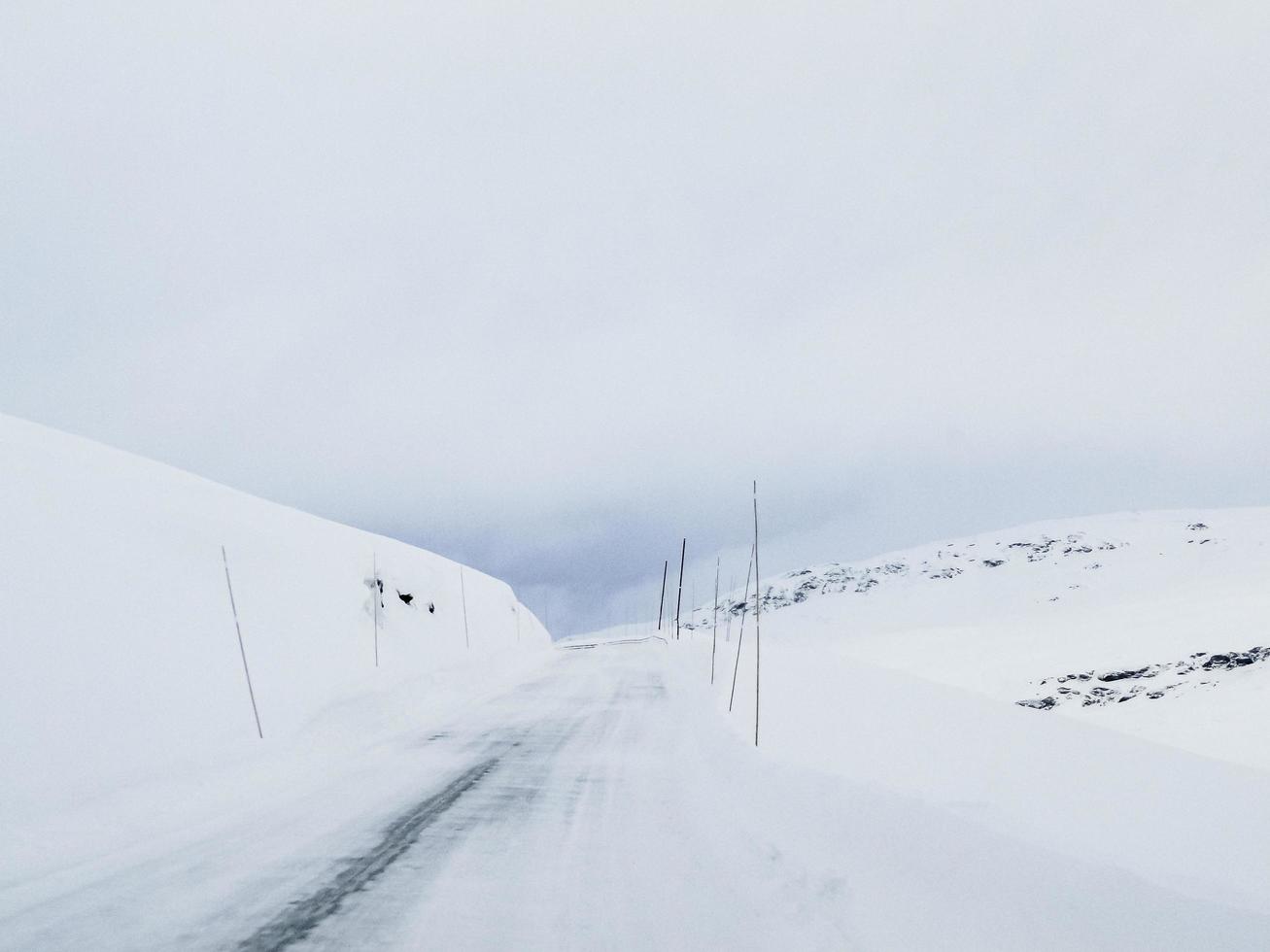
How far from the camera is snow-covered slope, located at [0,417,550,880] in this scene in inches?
337

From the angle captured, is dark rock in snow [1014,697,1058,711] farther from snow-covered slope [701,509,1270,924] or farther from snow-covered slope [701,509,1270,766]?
snow-covered slope [701,509,1270,924]

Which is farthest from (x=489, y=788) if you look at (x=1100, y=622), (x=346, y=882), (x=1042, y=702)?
(x=1100, y=622)

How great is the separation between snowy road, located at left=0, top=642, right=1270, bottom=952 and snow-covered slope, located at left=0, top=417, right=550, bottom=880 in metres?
2.37

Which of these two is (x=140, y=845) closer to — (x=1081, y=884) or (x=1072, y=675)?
(x=1081, y=884)

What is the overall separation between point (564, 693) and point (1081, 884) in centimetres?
1616

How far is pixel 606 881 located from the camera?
18.6 ft

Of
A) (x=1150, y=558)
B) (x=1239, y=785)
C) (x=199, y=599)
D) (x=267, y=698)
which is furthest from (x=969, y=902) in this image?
(x=1150, y=558)

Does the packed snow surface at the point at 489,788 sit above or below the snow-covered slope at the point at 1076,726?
above

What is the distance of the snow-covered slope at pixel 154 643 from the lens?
8.57 m

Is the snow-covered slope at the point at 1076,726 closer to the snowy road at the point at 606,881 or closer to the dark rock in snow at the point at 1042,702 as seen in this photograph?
the dark rock in snow at the point at 1042,702

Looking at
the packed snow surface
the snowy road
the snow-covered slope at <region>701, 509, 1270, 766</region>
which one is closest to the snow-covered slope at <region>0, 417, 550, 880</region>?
the packed snow surface

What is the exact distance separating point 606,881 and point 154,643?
10.5 meters

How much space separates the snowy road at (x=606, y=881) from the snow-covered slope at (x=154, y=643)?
237 centimetres

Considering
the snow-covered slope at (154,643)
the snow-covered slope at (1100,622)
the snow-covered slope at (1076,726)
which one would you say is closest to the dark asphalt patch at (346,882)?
the snow-covered slope at (154,643)
